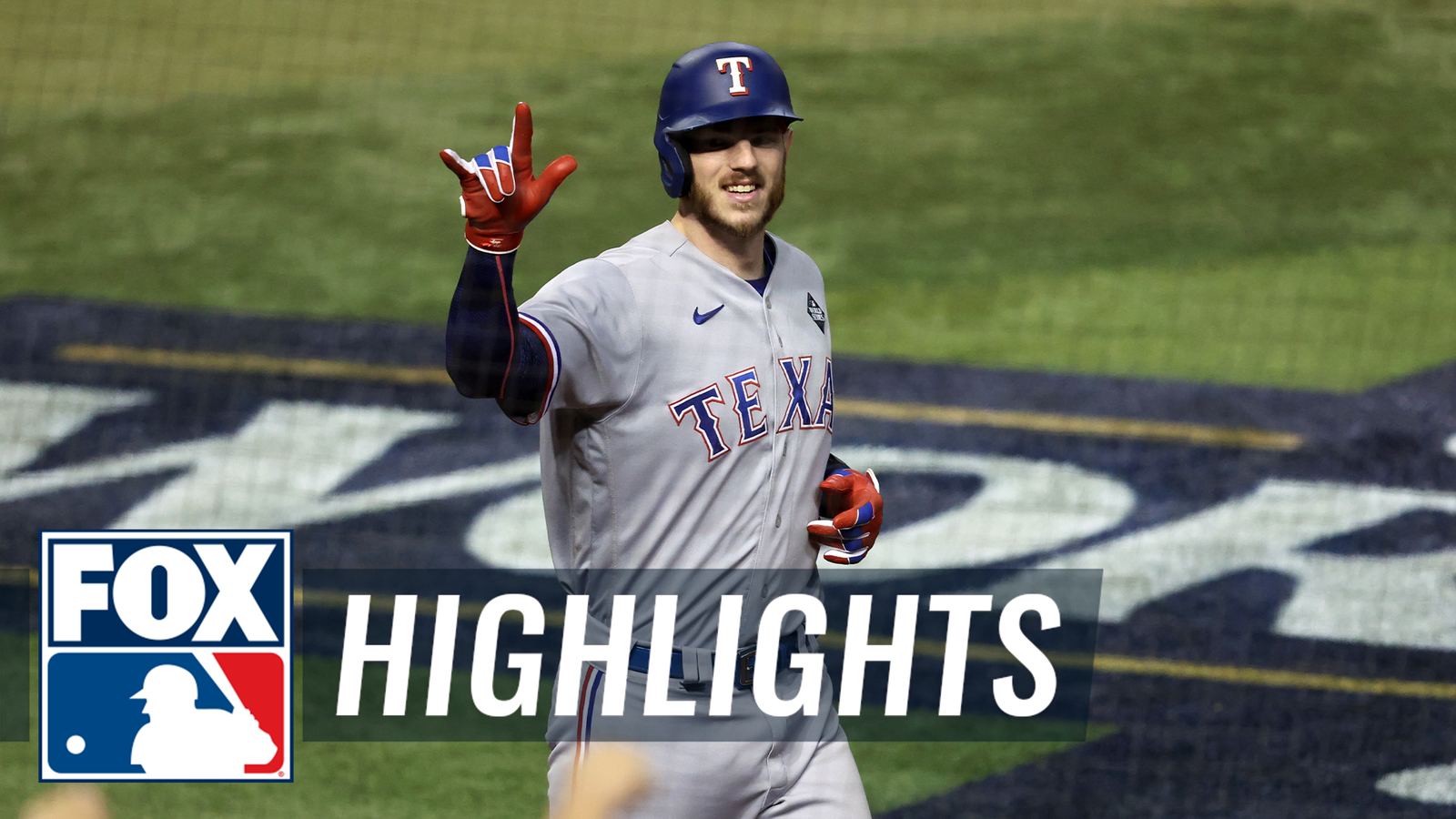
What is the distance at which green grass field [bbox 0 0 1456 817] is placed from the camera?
8086mm

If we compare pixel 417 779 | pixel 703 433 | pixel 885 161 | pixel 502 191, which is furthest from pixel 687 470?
pixel 885 161

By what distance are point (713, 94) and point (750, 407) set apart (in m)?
0.57

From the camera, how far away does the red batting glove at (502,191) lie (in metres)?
2.38

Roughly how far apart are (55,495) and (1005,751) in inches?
154

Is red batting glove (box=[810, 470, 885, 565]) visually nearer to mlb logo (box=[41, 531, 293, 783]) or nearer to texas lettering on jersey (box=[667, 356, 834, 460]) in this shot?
texas lettering on jersey (box=[667, 356, 834, 460])

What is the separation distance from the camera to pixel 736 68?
2.84m

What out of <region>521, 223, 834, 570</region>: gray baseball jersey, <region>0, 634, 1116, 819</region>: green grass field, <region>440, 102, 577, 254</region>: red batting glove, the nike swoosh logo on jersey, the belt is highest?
<region>440, 102, 577, 254</region>: red batting glove

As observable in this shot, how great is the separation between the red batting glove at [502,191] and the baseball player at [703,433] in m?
0.20

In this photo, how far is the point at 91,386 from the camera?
277 inches

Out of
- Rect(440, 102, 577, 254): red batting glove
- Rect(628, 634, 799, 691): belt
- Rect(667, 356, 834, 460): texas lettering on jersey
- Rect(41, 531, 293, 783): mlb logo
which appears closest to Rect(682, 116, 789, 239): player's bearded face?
Rect(667, 356, 834, 460): texas lettering on jersey

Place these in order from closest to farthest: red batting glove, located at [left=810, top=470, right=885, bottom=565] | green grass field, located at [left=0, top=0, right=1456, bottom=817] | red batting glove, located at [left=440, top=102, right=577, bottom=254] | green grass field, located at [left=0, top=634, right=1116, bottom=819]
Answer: red batting glove, located at [left=440, top=102, right=577, bottom=254]
red batting glove, located at [left=810, top=470, right=885, bottom=565]
green grass field, located at [left=0, top=634, right=1116, bottom=819]
green grass field, located at [left=0, top=0, right=1456, bottom=817]

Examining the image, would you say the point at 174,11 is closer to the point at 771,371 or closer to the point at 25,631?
the point at 25,631

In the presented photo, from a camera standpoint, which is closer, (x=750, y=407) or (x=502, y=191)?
(x=502, y=191)

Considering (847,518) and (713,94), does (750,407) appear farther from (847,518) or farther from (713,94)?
(713,94)
